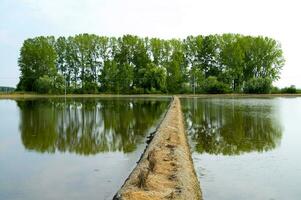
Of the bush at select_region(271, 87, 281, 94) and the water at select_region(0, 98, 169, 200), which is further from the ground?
the bush at select_region(271, 87, 281, 94)

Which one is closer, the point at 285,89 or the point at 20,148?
the point at 20,148

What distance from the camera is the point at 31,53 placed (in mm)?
87125

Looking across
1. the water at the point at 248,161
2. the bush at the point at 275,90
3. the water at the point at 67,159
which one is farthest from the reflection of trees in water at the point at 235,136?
the bush at the point at 275,90

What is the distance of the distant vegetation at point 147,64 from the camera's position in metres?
84.8

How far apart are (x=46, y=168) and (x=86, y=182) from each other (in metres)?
2.07

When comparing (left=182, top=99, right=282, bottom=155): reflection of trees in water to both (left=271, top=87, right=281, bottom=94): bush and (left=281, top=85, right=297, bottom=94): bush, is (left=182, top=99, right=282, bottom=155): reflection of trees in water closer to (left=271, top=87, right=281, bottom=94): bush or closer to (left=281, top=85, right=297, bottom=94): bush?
(left=271, top=87, right=281, bottom=94): bush

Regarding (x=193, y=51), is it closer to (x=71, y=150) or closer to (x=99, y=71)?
(x=99, y=71)

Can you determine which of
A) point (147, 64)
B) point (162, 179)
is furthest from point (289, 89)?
point (162, 179)

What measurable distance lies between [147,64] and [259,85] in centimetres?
2180

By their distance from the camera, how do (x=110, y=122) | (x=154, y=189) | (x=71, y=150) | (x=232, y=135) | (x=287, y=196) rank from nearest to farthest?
(x=154, y=189) → (x=287, y=196) → (x=71, y=150) → (x=232, y=135) → (x=110, y=122)

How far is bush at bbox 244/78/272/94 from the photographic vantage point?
7868 cm

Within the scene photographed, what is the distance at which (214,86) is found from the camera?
81375 millimetres

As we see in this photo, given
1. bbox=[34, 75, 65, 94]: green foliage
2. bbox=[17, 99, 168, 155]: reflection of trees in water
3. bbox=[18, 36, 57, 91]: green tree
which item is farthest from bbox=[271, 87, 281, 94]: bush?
bbox=[17, 99, 168, 155]: reflection of trees in water

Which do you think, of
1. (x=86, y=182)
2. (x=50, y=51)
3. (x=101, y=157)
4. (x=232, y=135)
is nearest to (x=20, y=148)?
(x=101, y=157)
